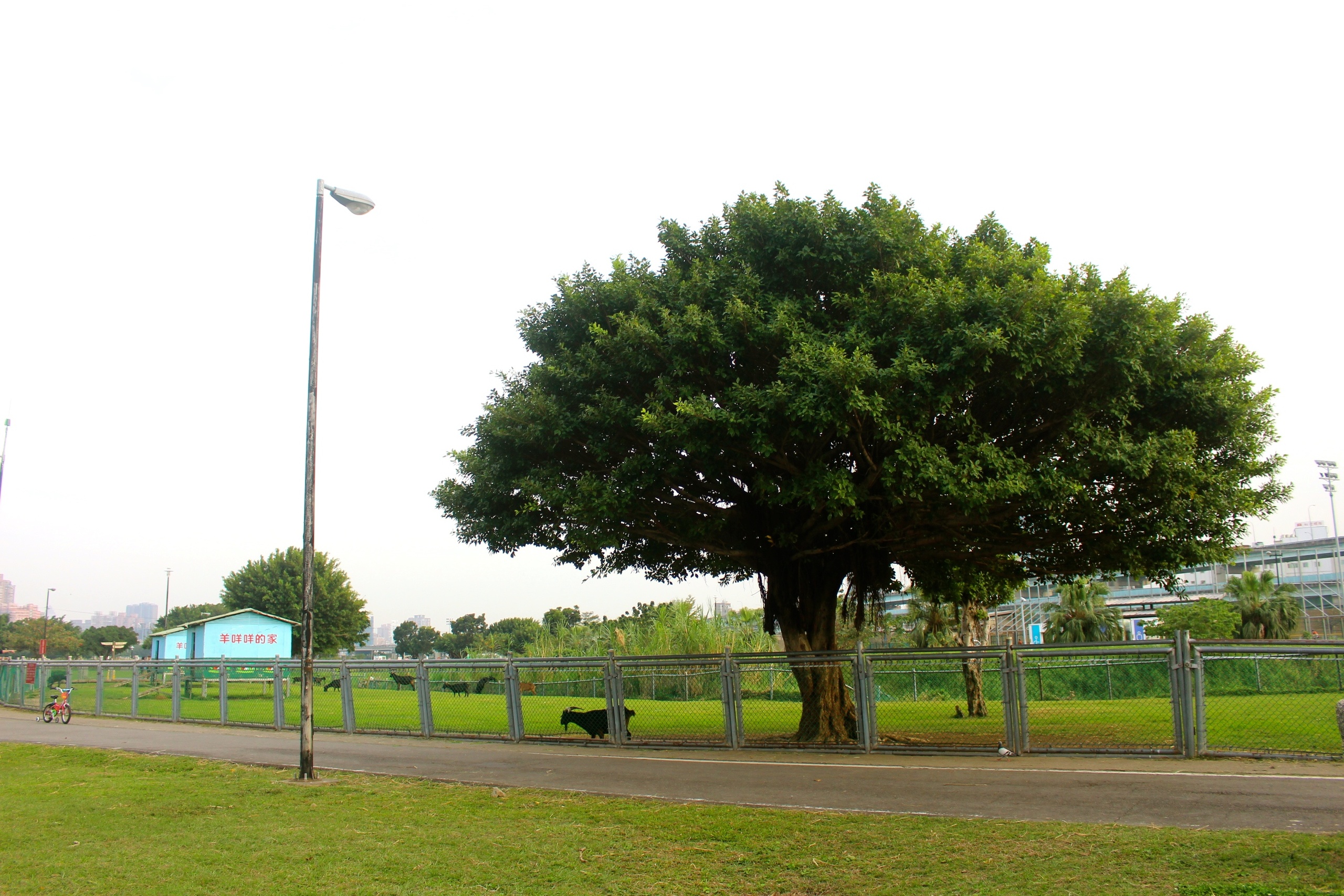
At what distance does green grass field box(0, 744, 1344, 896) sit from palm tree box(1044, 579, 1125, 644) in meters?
37.3

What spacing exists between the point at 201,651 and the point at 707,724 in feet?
86.8

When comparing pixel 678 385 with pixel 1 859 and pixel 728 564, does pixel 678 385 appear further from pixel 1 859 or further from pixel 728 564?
pixel 1 859

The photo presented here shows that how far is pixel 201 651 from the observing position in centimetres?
3562

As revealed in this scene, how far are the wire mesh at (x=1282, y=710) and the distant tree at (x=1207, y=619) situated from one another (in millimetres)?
24715

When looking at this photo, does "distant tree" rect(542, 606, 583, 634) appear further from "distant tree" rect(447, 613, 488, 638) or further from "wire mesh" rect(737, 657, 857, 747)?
"wire mesh" rect(737, 657, 857, 747)

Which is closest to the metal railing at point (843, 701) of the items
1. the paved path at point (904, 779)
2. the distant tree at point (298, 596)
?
the paved path at point (904, 779)

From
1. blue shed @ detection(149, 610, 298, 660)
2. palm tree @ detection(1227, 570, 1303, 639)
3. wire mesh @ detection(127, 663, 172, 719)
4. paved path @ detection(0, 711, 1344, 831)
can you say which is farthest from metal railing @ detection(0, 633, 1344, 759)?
palm tree @ detection(1227, 570, 1303, 639)

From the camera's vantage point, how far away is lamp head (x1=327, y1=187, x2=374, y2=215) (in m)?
13.6

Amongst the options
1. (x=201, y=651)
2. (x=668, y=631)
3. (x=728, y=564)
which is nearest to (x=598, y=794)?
(x=728, y=564)

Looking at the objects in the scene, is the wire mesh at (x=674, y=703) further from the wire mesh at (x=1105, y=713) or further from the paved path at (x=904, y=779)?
the wire mesh at (x=1105, y=713)

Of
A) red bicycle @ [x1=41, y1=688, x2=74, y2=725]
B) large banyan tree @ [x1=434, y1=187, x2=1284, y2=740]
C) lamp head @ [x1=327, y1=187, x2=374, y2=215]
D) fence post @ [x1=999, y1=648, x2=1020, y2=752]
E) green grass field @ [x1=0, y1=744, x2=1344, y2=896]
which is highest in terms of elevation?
lamp head @ [x1=327, y1=187, x2=374, y2=215]

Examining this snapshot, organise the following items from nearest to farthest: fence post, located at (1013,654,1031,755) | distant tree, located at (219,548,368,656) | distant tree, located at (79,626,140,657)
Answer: fence post, located at (1013,654,1031,755) → distant tree, located at (219,548,368,656) → distant tree, located at (79,626,140,657)

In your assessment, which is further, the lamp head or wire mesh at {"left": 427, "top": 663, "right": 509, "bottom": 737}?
wire mesh at {"left": 427, "top": 663, "right": 509, "bottom": 737}

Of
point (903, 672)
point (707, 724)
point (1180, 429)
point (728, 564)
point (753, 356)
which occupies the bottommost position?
point (707, 724)
